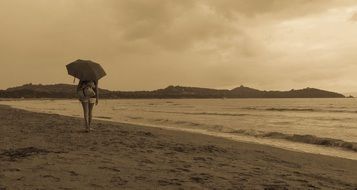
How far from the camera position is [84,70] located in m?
12.6

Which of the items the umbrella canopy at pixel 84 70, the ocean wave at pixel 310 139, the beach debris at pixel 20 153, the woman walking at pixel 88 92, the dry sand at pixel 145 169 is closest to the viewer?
the dry sand at pixel 145 169

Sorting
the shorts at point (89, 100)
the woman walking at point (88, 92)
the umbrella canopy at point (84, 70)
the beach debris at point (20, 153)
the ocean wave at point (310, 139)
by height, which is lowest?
the ocean wave at point (310, 139)

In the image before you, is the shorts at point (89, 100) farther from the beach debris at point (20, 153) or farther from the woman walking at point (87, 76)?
the beach debris at point (20, 153)

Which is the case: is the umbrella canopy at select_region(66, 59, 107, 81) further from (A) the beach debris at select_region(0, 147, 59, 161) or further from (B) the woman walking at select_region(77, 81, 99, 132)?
(A) the beach debris at select_region(0, 147, 59, 161)

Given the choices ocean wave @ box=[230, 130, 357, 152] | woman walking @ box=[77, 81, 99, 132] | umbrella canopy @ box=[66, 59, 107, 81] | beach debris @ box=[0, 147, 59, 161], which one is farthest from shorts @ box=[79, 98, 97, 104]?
ocean wave @ box=[230, 130, 357, 152]

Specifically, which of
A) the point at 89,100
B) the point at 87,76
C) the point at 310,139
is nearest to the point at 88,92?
the point at 89,100

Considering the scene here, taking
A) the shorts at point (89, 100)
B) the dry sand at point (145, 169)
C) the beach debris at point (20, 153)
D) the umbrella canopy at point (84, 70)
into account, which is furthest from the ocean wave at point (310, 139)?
the beach debris at point (20, 153)

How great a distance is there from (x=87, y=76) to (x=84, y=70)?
206mm

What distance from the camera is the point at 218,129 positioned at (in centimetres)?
2348

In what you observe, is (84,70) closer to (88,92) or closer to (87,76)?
(87,76)

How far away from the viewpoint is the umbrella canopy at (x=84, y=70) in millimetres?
12558

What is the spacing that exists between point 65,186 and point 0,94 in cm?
19973

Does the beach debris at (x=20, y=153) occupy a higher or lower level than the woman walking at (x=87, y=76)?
lower

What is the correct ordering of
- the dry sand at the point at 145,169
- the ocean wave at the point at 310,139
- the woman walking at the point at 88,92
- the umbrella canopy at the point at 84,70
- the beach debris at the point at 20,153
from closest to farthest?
the dry sand at the point at 145,169 < the beach debris at the point at 20,153 < the umbrella canopy at the point at 84,70 < the woman walking at the point at 88,92 < the ocean wave at the point at 310,139
